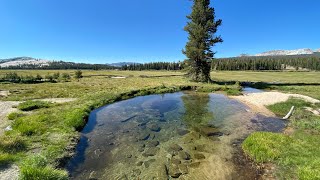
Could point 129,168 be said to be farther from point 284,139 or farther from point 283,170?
point 284,139

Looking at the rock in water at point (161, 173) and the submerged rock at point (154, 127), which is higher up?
the submerged rock at point (154, 127)

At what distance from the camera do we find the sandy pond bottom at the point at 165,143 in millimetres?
11211

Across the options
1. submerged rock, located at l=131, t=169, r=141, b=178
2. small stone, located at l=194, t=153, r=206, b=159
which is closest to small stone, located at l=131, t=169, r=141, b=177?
submerged rock, located at l=131, t=169, r=141, b=178

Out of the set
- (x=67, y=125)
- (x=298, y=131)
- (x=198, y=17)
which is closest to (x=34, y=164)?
(x=67, y=125)

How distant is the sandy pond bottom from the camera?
36.8ft

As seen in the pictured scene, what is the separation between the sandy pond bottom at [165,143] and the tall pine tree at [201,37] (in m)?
27.1

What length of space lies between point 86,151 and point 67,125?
16.3 feet

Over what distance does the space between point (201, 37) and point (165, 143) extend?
39.6 m

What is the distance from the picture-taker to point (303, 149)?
12.7 meters

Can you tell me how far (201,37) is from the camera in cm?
5003

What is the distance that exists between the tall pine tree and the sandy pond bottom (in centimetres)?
2705

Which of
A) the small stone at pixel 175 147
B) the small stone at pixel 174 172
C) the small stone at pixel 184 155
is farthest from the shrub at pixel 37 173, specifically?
the small stone at pixel 175 147

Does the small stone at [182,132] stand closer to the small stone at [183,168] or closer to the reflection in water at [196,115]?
the reflection in water at [196,115]

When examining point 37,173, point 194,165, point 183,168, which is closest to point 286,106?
point 194,165
